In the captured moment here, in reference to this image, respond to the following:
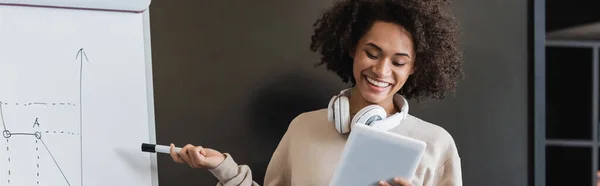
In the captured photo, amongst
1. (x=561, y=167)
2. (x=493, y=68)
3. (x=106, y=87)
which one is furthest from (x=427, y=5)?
(x=561, y=167)

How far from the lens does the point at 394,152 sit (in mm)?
937

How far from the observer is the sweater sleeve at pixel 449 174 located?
3.82 ft

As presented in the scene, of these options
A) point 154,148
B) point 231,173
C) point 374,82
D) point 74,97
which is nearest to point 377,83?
point 374,82

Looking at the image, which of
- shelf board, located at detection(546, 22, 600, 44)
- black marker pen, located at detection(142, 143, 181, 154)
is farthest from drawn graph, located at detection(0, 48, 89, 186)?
shelf board, located at detection(546, 22, 600, 44)

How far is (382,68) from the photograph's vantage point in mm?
1073

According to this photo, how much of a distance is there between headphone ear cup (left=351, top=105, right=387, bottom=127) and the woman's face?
30 mm

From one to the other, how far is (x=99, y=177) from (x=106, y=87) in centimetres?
17

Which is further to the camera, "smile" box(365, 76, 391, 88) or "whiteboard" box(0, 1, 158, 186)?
"smile" box(365, 76, 391, 88)

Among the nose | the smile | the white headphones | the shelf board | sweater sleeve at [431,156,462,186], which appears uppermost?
the shelf board

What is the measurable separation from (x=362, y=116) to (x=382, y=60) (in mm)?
119

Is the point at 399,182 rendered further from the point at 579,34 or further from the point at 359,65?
the point at 579,34

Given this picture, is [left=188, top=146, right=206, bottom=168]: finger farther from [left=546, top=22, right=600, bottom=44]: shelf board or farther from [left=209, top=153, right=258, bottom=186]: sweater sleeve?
[left=546, top=22, right=600, bottom=44]: shelf board

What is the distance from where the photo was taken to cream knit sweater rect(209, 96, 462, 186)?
44.5 inches

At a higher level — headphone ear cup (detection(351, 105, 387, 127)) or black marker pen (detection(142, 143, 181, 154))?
headphone ear cup (detection(351, 105, 387, 127))
